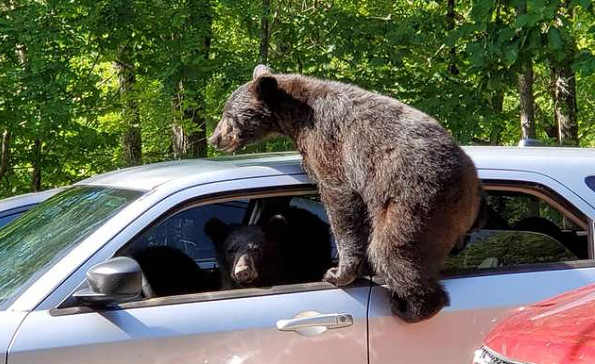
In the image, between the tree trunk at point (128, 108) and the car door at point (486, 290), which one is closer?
the car door at point (486, 290)

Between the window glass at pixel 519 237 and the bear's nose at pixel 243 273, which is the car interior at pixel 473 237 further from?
the bear's nose at pixel 243 273

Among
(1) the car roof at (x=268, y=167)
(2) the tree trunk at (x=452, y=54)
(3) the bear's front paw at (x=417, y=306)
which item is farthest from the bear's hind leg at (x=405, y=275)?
(2) the tree trunk at (x=452, y=54)

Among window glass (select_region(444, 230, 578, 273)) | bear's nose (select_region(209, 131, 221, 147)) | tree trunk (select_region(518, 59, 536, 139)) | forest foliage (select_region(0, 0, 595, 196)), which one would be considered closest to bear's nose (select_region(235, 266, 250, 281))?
window glass (select_region(444, 230, 578, 273))

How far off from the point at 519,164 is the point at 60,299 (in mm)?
2216

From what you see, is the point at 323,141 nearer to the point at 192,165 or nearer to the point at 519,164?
the point at 192,165

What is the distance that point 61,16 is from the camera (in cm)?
938

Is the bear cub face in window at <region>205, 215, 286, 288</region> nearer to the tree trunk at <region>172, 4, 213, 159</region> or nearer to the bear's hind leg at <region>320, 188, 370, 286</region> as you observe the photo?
the bear's hind leg at <region>320, 188, 370, 286</region>

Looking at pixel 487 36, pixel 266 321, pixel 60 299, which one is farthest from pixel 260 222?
pixel 487 36

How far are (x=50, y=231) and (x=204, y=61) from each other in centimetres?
646

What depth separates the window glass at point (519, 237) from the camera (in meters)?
3.96

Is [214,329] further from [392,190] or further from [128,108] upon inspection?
[128,108]

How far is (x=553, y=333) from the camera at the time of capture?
2.73m

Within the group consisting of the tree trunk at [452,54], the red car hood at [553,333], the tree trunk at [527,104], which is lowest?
the red car hood at [553,333]

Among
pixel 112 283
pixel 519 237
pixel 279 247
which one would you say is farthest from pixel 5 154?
pixel 112 283
